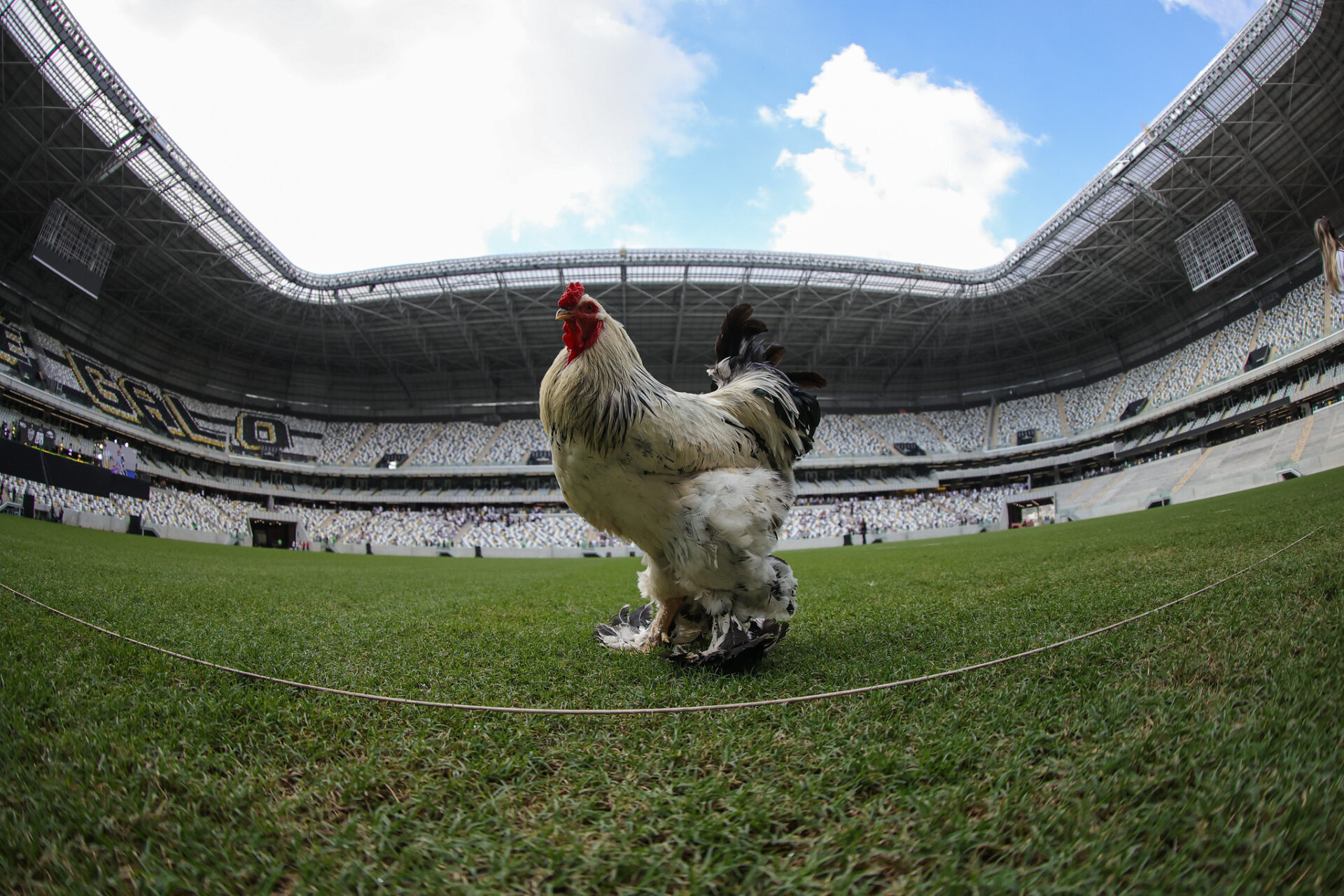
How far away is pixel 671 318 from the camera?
34.4 m

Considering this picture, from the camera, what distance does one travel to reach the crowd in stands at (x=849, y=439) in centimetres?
4162

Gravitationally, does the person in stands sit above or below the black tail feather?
above

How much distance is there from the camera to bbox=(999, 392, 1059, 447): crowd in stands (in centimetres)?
3950

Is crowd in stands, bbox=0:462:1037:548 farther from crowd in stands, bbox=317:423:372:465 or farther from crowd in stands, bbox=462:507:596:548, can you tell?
crowd in stands, bbox=317:423:372:465

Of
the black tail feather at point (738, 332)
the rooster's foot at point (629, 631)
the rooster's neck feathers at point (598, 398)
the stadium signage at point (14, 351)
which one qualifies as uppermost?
the stadium signage at point (14, 351)

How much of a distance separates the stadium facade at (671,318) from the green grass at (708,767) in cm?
2618

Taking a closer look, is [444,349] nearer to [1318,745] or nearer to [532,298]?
[532,298]

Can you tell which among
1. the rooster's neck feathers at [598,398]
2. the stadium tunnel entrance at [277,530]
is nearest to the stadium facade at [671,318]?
the stadium tunnel entrance at [277,530]

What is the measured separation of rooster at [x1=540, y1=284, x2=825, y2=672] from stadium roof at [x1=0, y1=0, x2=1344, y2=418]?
25289mm

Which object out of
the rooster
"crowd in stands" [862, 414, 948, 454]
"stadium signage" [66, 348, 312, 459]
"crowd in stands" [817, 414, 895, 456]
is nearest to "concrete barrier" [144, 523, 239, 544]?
"stadium signage" [66, 348, 312, 459]

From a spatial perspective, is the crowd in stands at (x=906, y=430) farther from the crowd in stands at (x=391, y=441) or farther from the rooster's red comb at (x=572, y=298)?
the rooster's red comb at (x=572, y=298)

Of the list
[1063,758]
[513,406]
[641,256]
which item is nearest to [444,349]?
[513,406]

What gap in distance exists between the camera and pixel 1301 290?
2903 centimetres

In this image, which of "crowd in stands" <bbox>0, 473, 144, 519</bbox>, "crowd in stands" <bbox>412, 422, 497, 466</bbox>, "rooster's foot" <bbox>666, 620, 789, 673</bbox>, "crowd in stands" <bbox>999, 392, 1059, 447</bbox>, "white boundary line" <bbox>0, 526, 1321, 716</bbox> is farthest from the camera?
"crowd in stands" <bbox>412, 422, 497, 466</bbox>
